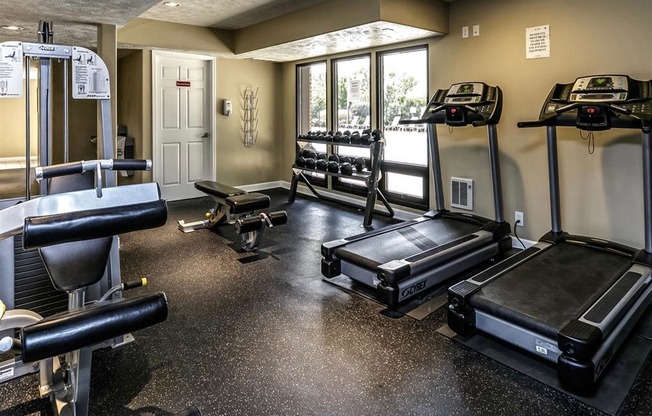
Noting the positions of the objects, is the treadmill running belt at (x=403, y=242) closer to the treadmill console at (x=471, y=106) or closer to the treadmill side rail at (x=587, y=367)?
the treadmill console at (x=471, y=106)

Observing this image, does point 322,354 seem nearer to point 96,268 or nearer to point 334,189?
point 96,268

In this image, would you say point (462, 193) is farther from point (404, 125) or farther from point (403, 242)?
point (403, 242)

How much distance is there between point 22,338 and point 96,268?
2.92 ft

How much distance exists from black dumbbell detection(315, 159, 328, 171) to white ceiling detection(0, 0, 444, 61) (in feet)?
4.85

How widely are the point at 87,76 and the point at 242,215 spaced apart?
2258mm

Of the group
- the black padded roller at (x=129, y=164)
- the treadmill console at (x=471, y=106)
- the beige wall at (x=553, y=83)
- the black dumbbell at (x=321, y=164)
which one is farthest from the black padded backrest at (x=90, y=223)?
the black dumbbell at (x=321, y=164)

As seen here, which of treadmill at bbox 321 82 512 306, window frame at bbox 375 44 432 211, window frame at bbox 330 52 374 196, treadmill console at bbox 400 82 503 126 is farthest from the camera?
window frame at bbox 330 52 374 196

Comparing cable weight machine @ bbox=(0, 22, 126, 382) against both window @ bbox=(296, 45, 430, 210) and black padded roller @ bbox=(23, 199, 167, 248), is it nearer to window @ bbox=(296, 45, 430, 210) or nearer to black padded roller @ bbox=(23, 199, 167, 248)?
black padded roller @ bbox=(23, 199, 167, 248)

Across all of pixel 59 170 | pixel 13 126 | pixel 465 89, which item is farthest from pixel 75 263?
pixel 13 126

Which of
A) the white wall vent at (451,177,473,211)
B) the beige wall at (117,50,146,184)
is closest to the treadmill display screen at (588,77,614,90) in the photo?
the white wall vent at (451,177,473,211)

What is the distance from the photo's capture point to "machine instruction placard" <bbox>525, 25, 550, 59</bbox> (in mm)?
3826

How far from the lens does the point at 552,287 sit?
2637mm

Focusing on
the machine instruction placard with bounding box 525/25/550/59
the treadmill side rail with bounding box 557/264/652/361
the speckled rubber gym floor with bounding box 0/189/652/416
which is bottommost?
the speckled rubber gym floor with bounding box 0/189/652/416

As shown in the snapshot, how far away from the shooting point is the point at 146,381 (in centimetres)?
216
